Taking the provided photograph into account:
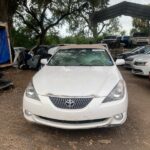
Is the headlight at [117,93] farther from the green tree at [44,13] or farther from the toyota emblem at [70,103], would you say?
the green tree at [44,13]

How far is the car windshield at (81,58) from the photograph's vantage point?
7562 mm

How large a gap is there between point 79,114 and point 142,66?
302 inches

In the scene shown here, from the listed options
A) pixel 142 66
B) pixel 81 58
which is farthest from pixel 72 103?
pixel 142 66

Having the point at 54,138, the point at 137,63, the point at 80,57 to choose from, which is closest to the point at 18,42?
the point at 137,63

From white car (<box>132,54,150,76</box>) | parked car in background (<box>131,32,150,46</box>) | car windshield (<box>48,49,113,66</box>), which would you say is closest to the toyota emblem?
car windshield (<box>48,49,113,66</box>)

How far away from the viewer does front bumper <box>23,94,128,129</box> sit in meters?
5.41

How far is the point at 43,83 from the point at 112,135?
1.58 meters

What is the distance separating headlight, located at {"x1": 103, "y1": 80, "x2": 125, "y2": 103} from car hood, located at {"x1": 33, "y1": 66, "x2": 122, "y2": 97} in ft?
0.21

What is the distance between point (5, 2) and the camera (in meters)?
14.9

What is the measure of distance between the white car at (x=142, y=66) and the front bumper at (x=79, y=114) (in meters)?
6.86

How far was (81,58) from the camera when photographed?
7.79 metres

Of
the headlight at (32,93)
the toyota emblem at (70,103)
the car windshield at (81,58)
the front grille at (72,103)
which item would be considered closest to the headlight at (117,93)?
the front grille at (72,103)

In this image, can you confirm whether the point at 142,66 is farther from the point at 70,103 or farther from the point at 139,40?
the point at 139,40

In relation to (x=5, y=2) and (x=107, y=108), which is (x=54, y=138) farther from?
(x=5, y=2)
